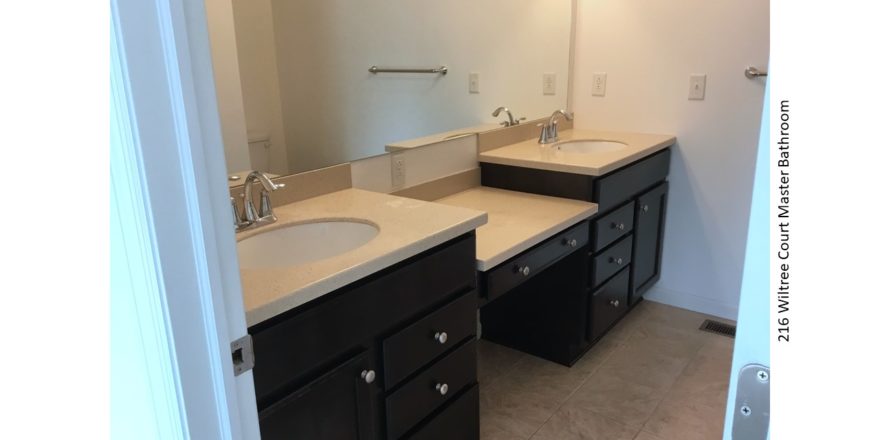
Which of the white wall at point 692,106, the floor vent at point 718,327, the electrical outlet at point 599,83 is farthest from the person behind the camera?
the electrical outlet at point 599,83

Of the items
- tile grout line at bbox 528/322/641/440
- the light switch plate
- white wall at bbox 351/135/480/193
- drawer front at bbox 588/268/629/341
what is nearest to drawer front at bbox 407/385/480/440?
tile grout line at bbox 528/322/641/440

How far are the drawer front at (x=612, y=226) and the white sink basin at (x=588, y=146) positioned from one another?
1.23 feet

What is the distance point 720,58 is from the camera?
2.66m

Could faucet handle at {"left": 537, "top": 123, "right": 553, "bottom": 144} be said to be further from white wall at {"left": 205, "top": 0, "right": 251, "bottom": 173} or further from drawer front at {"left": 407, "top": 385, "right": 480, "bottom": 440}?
white wall at {"left": 205, "top": 0, "right": 251, "bottom": 173}

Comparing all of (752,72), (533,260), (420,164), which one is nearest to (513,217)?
(533,260)

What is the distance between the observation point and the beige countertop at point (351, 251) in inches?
44.5

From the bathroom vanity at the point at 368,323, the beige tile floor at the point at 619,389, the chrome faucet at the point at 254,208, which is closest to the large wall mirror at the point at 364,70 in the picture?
the chrome faucet at the point at 254,208

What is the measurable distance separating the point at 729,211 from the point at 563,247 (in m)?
1.15

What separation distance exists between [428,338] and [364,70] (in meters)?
0.99

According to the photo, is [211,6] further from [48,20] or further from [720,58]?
[720,58]

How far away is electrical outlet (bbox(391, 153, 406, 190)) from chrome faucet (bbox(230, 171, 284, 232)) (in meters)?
0.62

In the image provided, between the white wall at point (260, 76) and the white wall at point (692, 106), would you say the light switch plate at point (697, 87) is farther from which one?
the white wall at point (260, 76)

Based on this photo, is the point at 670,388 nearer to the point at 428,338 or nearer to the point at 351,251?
the point at 428,338

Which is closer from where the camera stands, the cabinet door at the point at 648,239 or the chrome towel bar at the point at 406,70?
the chrome towel bar at the point at 406,70
